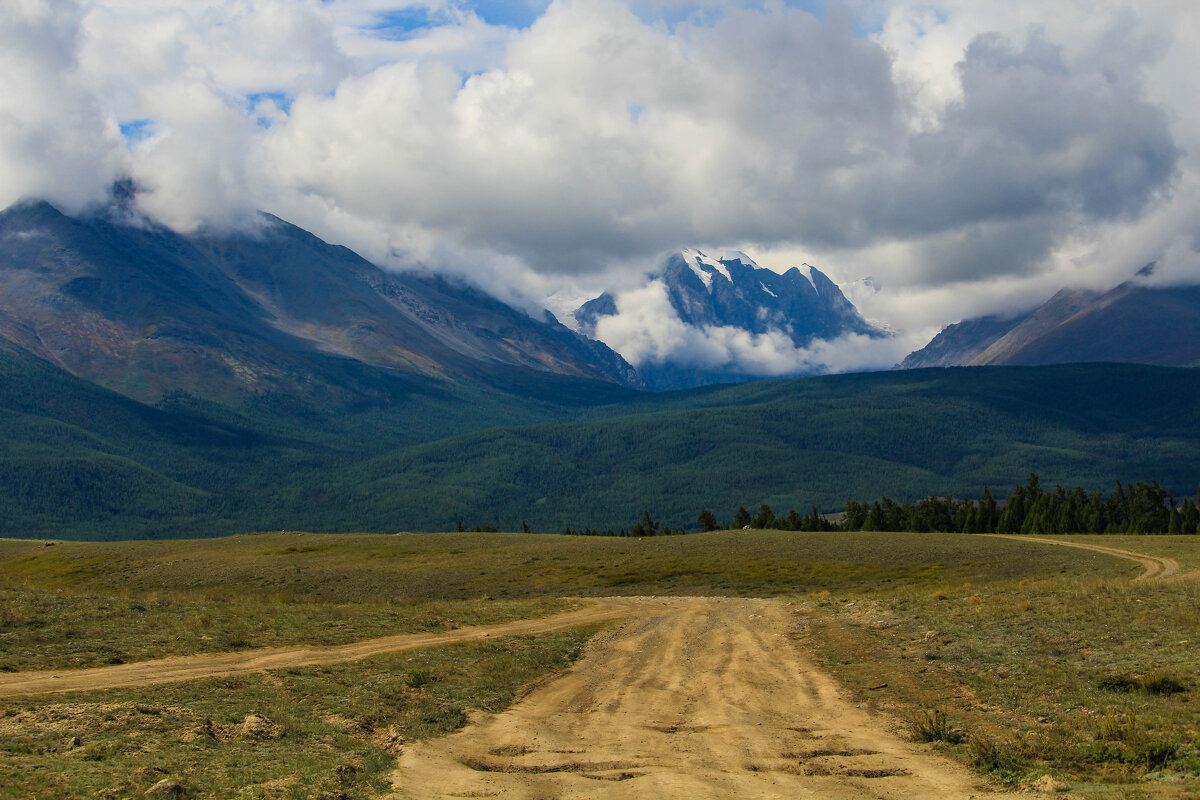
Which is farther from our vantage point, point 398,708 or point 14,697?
point 398,708

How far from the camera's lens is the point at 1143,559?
7262 cm

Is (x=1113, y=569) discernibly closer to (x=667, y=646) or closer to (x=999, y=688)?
(x=667, y=646)

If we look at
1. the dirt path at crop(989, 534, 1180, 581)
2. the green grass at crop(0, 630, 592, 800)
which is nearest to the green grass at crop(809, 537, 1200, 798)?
the green grass at crop(0, 630, 592, 800)

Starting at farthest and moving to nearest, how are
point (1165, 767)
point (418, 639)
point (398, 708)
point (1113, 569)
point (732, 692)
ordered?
point (1113, 569) < point (418, 639) < point (732, 692) < point (398, 708) < point (1165, 767)

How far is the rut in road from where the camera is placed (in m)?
18.1

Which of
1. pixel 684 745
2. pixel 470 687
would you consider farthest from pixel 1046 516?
pixel 684 745

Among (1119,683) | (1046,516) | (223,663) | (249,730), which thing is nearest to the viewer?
(249,730)

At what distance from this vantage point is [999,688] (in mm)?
25406

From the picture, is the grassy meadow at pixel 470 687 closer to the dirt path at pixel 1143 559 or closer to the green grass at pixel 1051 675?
the green grass at pixel 1051 675

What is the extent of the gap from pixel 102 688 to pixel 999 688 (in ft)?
80.4

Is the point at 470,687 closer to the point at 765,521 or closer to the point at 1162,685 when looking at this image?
the point at 1162,685

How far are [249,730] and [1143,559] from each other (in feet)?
236

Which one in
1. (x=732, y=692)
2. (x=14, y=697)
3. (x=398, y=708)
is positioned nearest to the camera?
(x=14, y=697)

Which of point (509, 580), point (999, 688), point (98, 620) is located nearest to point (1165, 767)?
point (999, 688)
